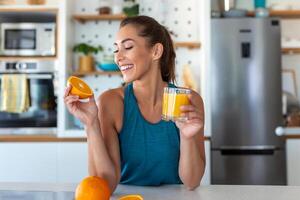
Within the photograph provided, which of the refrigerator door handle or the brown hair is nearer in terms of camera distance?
the brown hair

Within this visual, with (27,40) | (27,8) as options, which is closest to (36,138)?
(27,40)

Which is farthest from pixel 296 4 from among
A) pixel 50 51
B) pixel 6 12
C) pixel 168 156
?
pixel 168 156

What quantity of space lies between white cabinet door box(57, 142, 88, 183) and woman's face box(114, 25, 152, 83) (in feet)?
5.55

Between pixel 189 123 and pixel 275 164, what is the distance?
6.51ft

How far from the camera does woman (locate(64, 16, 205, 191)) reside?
1093 millimetres

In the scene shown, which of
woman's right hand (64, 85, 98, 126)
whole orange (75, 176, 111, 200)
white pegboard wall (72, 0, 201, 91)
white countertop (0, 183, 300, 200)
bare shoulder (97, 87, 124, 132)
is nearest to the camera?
whole orange (75, 176, 111, 200)

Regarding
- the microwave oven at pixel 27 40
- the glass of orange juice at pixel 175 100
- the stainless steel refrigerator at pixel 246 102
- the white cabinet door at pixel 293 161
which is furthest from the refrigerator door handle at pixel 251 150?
the glass of orange juice at pixel 175 100

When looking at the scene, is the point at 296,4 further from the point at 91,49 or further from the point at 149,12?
the point at 91,49

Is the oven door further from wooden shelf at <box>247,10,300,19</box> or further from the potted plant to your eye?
wooden shelf at <box>247,10,300,19</box>

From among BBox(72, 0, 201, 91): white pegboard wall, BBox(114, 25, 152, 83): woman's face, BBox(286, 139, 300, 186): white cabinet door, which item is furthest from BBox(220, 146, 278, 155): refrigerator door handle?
BBox(114, 25, 152, 83): woman's face

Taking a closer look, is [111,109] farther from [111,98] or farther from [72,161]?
[72,161]

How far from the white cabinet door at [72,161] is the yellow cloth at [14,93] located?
1.42 ft

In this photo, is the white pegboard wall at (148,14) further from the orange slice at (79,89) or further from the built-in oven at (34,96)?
the orange slice at (79,89)

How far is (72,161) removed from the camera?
275 cm
